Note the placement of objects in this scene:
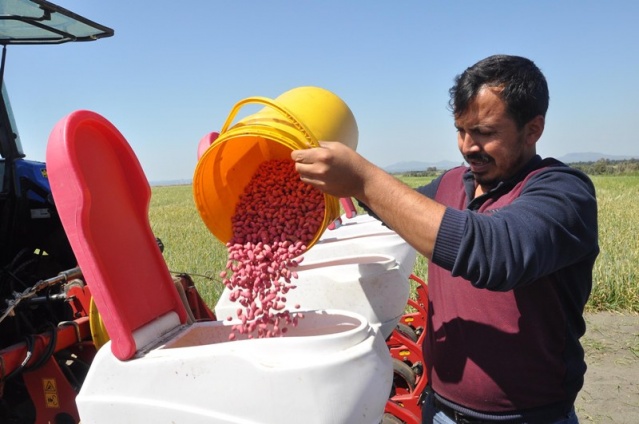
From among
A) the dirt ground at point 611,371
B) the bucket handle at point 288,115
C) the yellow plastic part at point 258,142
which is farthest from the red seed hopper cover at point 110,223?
the dirt ground at point 611,371

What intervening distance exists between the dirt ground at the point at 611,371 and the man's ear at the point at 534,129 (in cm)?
254

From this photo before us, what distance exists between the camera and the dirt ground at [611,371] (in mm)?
3680

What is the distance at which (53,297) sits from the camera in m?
2.89

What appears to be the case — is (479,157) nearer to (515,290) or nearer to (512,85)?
(512,85)

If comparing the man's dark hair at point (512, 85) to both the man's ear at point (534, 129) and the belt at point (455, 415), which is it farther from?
the belt at point (455, 415)

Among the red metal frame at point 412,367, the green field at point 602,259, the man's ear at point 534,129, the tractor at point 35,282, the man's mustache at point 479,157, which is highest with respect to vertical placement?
the man's ear at point 534,129

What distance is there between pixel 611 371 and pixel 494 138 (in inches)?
135

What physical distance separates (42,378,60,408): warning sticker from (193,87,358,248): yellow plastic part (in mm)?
1150

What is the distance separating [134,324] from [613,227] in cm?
1016

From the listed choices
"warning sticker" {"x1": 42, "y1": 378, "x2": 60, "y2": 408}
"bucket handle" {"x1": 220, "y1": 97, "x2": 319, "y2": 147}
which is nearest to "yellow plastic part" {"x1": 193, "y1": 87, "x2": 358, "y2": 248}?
"bucket handle" {"x1": 220, "y1": 97, "x2": 319, "y2": 147}

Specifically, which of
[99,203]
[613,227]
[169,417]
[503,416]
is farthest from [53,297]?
[613,227]

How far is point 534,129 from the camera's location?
1.76 metres

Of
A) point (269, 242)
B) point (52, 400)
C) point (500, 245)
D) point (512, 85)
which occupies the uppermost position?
point (512, 85)

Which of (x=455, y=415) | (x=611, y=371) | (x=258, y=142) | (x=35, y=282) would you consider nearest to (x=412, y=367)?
(x=455, y=415)
